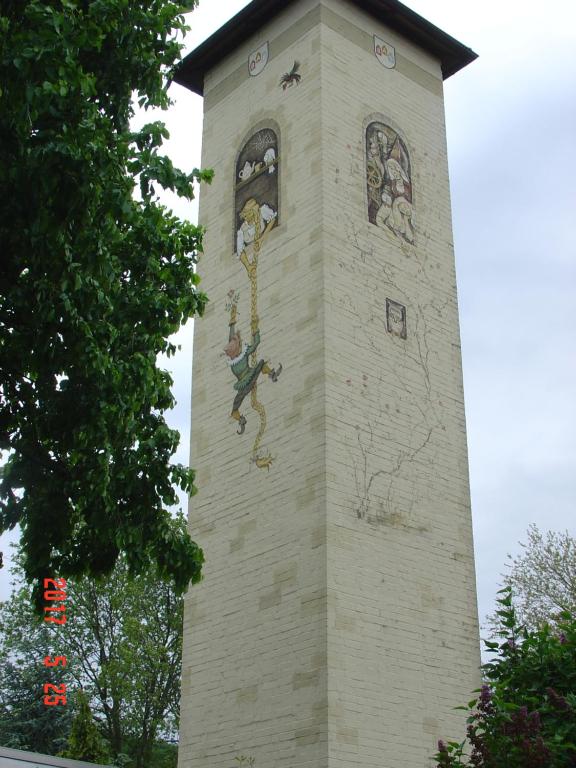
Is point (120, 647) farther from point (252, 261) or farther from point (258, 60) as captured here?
point (258, 60)

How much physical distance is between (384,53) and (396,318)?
5.11 metres

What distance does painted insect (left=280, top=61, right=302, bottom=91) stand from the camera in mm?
18016

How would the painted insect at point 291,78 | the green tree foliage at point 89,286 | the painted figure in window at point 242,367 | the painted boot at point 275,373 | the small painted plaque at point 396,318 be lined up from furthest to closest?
the painted insect at point 291,78, the small painted plaque at point 396,318, the painted figure in window at point 242,367, the painted boot at point 275,373, the green tree foliage at point 89,286

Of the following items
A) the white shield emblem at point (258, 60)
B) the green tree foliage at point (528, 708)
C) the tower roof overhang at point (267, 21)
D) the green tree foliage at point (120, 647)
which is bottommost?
the green tree foliage at point (528, 708)

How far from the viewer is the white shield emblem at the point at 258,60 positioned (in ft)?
62.1

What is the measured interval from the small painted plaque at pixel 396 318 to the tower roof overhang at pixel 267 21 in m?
5.46

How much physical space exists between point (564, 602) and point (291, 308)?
38.9 ft

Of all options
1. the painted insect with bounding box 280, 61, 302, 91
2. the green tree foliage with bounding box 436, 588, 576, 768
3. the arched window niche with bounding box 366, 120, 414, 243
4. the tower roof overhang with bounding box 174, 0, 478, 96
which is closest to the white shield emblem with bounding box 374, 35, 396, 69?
the tower roof overhang with bounding box 174, 0, 478, 96

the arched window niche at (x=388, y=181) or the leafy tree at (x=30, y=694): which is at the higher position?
the arched window niche at (x=388, y=181)

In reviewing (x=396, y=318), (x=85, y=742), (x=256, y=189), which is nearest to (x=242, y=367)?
(x=396, y=318)

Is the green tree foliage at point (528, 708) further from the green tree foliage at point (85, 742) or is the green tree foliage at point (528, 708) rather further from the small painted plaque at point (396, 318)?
the green tree foliage at point (85, 742)

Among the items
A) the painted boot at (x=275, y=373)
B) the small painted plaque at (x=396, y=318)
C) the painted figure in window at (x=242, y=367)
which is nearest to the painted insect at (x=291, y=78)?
the painted figure in window at (x=242, y=367)

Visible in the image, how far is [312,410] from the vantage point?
15.3m

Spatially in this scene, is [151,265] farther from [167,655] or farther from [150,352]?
[167,655]
